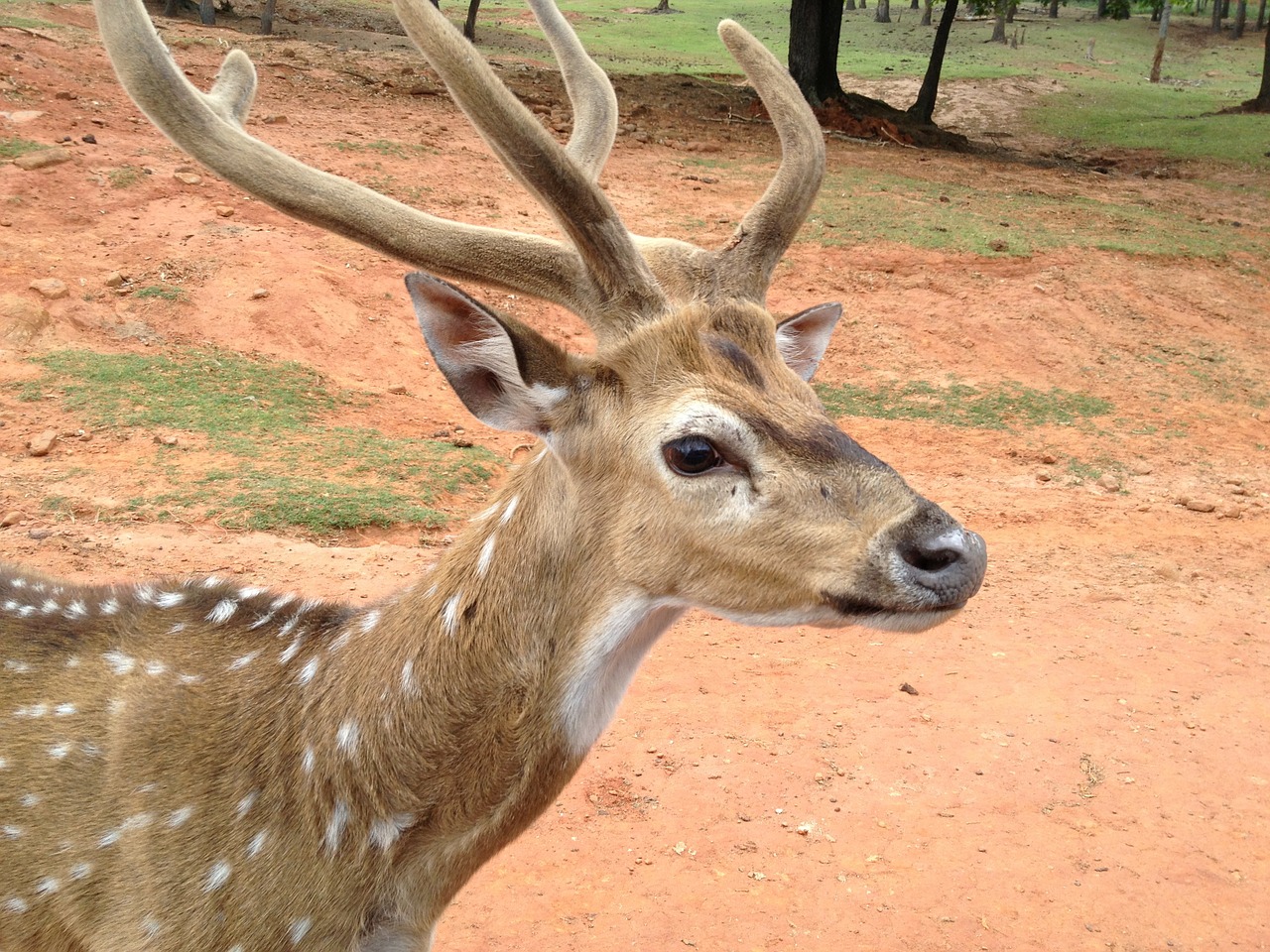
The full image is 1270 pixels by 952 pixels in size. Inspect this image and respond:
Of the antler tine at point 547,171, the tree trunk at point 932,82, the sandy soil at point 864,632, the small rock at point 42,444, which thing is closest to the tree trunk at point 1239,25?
the tree trunk at point 932,82

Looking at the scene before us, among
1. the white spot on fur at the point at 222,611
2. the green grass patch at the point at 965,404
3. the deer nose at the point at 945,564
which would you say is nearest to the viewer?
the deer nose at the point at 945,564

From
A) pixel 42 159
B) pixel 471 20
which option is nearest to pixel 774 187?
pixel 42 159

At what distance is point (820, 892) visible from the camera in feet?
14.6

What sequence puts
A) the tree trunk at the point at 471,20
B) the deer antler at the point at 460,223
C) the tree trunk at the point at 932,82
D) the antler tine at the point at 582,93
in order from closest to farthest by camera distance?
the deer antler at the point at 460,223 → the antler tine at the point at 582,93 → the tree trunk at the point at 932,82 → the tree trunk at the point at 471,20

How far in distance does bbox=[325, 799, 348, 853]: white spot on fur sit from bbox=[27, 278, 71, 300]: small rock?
770 cm

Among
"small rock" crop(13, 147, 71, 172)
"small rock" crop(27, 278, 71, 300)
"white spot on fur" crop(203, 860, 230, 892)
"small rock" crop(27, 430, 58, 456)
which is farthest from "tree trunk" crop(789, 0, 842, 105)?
"white spot on fur" crop(203, 860, 230, 892)

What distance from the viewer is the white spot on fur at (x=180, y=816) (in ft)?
9.58

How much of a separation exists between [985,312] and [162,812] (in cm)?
1050

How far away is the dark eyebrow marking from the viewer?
2957mm

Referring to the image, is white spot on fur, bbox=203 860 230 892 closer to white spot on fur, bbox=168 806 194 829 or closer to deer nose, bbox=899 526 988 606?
white spot on fur, bbox=168 806 194 829

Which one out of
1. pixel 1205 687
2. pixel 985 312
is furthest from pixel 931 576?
pixel 985 312

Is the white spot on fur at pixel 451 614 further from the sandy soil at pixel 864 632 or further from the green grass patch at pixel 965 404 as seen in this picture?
the green grass patch at pixel 965 404

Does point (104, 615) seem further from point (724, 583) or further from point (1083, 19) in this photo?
point (1083, 19)

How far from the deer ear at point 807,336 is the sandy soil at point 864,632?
2.12m
